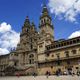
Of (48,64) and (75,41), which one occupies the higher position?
(75,41)

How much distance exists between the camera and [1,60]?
95.8m

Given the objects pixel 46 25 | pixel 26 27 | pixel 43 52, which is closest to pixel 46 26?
pixel 46 25

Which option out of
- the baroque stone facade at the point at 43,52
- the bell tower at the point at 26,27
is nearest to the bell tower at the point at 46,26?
the baroque stone facade at the point at 43,52

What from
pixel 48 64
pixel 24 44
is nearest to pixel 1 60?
pixel 24 44

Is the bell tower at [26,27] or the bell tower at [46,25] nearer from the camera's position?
the bell tower at [46,25]

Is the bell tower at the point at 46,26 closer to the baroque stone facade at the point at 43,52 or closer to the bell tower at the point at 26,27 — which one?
the baroque stone facade at the point at 43,52

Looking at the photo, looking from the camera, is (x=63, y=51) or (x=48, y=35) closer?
(x=63, y=51)

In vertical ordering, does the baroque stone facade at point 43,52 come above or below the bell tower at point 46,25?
below

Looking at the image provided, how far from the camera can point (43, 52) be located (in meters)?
68.2

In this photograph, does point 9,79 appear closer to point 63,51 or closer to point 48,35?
point 63,51

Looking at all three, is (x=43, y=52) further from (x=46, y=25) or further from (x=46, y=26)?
(x=46, y=25)

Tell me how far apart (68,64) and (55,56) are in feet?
21.0

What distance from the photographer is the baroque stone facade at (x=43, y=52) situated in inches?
2327

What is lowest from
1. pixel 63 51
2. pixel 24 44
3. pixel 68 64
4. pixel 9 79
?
pixel 9 79
